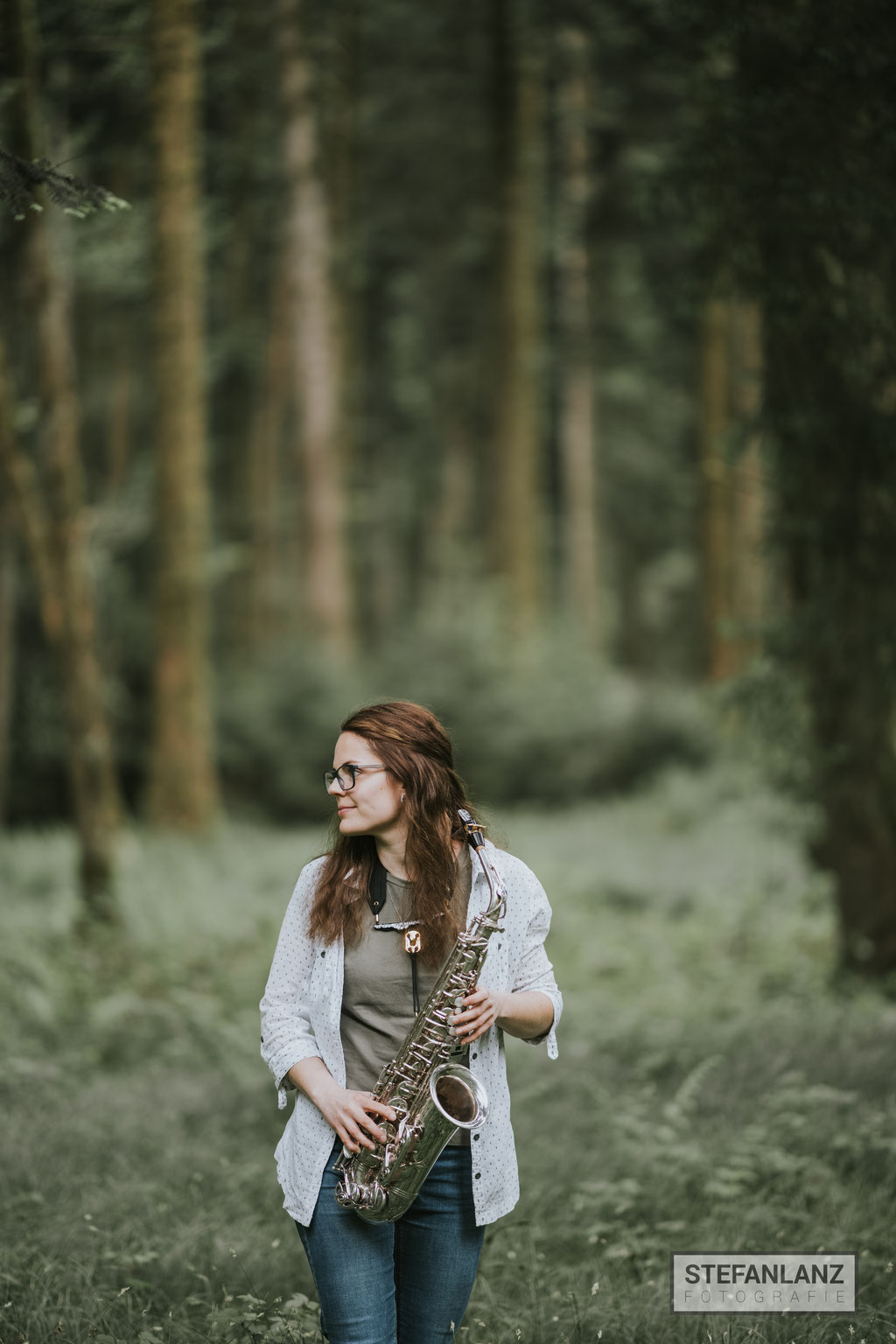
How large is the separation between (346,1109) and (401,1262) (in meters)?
0.57

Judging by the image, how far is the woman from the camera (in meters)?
3.12

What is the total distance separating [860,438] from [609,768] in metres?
13.1

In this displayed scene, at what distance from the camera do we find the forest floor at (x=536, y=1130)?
4.25 metres

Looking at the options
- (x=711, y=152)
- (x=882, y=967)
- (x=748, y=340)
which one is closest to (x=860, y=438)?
(x=711, y=152)

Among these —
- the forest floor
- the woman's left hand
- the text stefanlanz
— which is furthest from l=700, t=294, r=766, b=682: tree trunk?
the woman's left hand

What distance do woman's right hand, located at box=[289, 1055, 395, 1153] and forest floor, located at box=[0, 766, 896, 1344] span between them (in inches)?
50.5

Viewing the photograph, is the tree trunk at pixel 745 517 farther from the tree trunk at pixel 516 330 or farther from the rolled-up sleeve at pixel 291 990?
the rolled-up sleeve at pixel 291 990

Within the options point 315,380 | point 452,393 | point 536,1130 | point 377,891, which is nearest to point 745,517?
point 315,380

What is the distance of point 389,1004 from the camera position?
321 centimetres

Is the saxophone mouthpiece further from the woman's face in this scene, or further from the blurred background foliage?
the blurred background foliage

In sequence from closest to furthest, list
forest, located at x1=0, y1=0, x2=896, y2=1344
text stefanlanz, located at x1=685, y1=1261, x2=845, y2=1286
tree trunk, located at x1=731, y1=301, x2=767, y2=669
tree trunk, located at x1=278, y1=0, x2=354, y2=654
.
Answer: text stefanlanz, located at x1=685, y1=1261, x2=845, y2=1286, forest, located at x1=0, y1=0, x2=896, y2=1344, tree trunk, located at x1=731, y1=301, x2=767, y2=669, tree trunk, located at x1=278, y1=0, x2=354, y2=654

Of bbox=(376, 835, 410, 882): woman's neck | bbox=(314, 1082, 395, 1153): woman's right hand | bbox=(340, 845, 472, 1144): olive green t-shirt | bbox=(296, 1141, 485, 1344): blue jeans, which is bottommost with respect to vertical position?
bbox=(296, 1141, 485, 1344): blue jeans

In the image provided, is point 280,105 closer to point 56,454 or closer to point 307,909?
point 56,454

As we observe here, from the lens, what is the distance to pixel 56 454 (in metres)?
9.70
